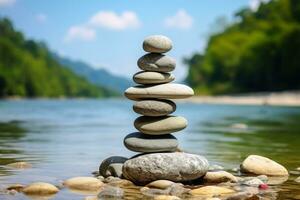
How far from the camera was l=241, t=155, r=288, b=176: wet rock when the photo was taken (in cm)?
1684

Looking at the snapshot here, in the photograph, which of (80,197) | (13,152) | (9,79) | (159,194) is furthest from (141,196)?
(9,79)

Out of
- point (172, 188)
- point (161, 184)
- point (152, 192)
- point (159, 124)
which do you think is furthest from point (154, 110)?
point (152, 192)

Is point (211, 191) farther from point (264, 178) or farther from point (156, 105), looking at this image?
point (156, 105)

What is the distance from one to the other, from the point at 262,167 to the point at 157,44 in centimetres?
462

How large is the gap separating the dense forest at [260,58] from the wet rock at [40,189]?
11230 centimetres

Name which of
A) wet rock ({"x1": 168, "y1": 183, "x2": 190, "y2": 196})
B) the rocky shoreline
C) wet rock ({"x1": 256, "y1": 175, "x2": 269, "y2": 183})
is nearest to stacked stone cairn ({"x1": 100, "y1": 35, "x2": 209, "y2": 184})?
the rocky shoreline

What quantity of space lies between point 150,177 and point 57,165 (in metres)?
4.58

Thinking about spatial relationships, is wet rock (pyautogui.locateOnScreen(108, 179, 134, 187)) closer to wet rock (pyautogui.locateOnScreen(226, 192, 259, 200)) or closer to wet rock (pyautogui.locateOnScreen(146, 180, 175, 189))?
wet rock (pyautogui.locateOnScreen(146, 180, 175, 189))

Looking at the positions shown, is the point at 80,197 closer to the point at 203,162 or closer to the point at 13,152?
the point at 203,162

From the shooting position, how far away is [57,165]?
18.5m

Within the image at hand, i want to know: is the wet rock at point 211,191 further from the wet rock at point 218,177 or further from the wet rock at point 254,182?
the wet rock at point 218,177

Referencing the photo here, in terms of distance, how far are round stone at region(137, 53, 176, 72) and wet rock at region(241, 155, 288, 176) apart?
358 cm

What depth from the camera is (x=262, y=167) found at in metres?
17.1

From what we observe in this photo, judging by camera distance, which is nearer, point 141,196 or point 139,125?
point 141,196
